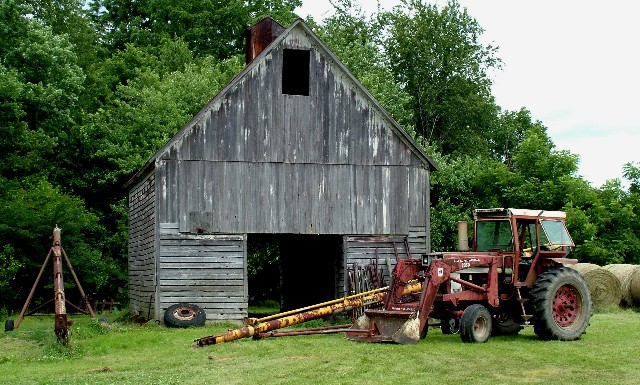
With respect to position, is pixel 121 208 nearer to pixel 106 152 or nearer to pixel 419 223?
pixel 106 152

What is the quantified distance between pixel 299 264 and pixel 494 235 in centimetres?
1446

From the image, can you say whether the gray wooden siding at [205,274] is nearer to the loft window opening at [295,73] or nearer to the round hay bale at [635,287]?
the loft window opening at [295,73]

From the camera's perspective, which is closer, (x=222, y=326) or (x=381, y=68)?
(x=222, y=326)

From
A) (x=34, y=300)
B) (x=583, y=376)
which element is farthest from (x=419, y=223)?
(x=34, y=300)

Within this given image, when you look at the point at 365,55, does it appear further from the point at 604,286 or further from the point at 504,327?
the point at 504,327

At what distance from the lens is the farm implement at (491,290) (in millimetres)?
17375

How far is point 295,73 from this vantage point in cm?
2666

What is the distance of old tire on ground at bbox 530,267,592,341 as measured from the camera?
699 inches

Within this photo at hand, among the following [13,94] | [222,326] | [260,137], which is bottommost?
[222,326]

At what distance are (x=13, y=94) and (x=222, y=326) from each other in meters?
14.9

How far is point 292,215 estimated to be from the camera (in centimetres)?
2517

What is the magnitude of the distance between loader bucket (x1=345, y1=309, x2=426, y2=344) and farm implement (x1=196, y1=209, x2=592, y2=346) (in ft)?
0.06

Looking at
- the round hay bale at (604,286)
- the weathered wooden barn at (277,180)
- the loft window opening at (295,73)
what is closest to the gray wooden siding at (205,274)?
the weathered wooden barn at (277,180)

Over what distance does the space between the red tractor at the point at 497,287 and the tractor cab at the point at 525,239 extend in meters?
0.02
